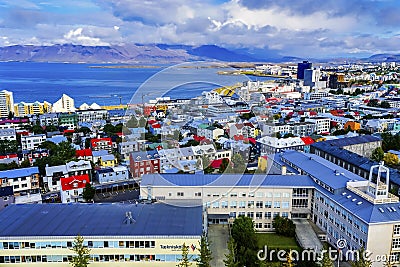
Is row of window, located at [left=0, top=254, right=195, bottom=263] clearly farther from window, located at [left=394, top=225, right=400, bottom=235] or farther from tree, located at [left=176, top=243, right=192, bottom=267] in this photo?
window, located at [left=394, top=225, right=400, bottom=235]

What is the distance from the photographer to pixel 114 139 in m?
11.5

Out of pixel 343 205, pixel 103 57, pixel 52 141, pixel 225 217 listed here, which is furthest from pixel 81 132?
pixel 103 57

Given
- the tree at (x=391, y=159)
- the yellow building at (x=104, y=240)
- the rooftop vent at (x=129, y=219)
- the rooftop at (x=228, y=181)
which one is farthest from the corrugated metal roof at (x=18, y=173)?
the tree at (x=391, y=159)

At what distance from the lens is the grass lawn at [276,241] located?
5142 millimetres

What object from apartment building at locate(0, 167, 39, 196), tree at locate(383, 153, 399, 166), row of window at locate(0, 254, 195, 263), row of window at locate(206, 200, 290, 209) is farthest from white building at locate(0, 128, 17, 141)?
tree at locate(383, 153, 399, 166)

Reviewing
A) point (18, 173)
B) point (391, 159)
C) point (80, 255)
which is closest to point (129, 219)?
point (80, 255)

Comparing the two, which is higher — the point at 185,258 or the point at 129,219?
the point at 129,219

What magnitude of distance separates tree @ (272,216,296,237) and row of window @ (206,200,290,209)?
0.27 meters

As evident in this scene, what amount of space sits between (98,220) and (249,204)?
2.61 m

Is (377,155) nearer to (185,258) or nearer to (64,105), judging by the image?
(185,258)

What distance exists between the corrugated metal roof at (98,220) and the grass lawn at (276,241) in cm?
135

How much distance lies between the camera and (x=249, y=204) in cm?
577

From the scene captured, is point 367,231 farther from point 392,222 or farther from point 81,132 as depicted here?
point 81,132

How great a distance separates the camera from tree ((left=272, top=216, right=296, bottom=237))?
5.42 m
